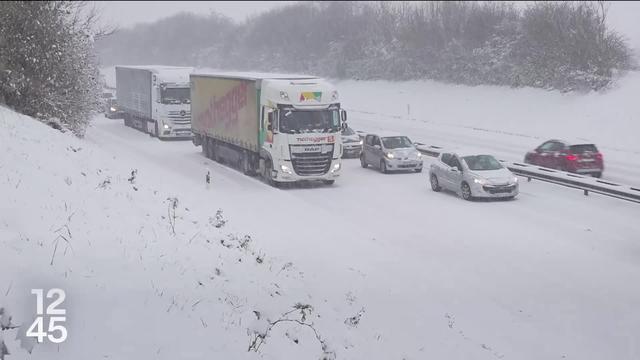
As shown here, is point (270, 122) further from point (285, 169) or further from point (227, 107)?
Answer: point (227, 107)

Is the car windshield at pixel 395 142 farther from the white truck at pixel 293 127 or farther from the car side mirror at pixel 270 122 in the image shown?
the car side mirror at pixel 270 122

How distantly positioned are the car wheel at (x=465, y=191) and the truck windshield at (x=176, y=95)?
19694mm

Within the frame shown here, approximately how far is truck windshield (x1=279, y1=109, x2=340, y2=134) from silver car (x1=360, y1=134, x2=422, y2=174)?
13.5 feet

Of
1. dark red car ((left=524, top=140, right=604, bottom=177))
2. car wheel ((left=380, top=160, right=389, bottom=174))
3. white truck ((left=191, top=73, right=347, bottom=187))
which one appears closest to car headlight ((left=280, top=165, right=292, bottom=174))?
white truck ((left=191, top=73, right=347, bottom=187))

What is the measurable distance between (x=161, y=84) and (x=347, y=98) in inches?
1177

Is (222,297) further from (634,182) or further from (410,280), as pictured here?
(634,182)

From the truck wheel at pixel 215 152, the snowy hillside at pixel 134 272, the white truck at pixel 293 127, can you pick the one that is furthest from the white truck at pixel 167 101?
the snowy hillside at pixel 134 272

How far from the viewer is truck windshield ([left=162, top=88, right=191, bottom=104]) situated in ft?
122

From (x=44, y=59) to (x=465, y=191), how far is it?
15783 millimetres

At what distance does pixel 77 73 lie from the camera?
2750 centimetres

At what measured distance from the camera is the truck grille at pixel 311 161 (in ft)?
77.6

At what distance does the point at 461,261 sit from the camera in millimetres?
14859

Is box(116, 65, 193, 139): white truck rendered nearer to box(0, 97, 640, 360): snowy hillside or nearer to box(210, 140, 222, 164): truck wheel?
box(210, 140, 222, 164): truck wheel

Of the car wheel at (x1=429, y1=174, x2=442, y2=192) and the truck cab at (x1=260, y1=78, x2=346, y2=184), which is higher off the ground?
the truck cab at (x1=260, y1=78, x2=346, y2=184)
